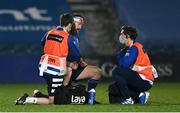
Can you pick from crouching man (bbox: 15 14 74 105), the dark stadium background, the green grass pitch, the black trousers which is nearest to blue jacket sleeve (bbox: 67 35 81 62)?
crouching man (bbox: 15 14 74 105)

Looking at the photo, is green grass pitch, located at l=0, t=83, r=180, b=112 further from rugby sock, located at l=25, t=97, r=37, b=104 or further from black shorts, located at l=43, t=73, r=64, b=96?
black shorts, located at l=43, t=73, r=64, b=96

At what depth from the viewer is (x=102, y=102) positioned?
1248cm

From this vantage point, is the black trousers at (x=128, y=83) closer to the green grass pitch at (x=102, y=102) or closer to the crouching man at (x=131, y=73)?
the crouching man at (x=131, y=73)

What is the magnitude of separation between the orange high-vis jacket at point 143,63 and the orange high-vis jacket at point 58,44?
107 cm

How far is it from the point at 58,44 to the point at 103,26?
823cm

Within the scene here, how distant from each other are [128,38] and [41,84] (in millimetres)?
6636

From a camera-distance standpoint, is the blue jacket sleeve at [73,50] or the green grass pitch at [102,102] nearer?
the green grass pitch at [102,102]

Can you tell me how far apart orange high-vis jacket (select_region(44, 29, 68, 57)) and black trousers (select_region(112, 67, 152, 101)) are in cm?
86

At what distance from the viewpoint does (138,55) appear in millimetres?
11797

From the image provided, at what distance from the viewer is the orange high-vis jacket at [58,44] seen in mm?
11656

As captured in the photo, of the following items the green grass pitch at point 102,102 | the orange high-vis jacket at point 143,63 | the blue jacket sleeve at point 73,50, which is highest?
the blue jacket sleeve at point 73,50

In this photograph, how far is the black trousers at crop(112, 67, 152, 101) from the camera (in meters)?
11.8

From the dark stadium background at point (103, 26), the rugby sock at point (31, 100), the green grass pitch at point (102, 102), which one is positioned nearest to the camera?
the green grass pitch at point (102, 102)

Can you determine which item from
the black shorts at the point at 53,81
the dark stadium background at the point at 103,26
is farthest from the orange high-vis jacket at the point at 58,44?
the dark stadium background at the point at 103,26
